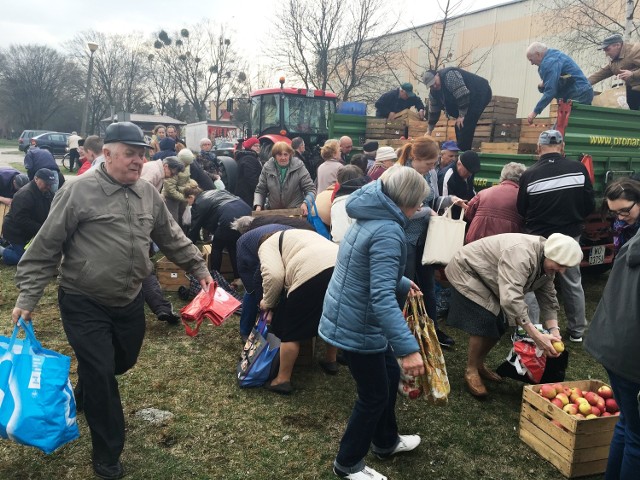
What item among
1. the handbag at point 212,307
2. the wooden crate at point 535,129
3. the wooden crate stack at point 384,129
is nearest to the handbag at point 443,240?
the handbag at point 212,307

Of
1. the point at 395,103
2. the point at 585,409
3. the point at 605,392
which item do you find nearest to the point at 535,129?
the point at 395,103

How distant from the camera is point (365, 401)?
8.77 feet

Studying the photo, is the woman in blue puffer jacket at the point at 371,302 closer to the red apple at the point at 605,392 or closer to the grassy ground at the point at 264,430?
the grassy ground at the point at 264,430

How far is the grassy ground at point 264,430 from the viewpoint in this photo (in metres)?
2.94

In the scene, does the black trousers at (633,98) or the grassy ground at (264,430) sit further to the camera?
the black trousers at (633,98)

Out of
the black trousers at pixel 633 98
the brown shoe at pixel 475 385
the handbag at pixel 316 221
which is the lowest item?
the brown shoe at pixel 475 385

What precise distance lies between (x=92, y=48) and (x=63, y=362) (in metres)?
22.7

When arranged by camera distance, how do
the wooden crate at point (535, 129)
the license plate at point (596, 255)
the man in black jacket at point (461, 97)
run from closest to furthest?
the license plate at point (596, 255) < the wooden crate at point (535, 129) < the man in black jacket at point (461, 97)

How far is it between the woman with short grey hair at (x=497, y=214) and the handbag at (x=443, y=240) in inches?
25.3

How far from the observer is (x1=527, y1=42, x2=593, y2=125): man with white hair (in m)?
6.09

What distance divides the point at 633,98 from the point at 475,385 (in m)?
5.50

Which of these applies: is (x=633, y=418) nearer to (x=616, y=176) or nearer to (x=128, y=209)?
(x=128, y=209)

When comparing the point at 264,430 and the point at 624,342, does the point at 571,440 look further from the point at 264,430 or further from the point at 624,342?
the point at 264,430

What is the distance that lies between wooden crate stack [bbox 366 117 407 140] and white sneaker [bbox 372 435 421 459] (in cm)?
663
